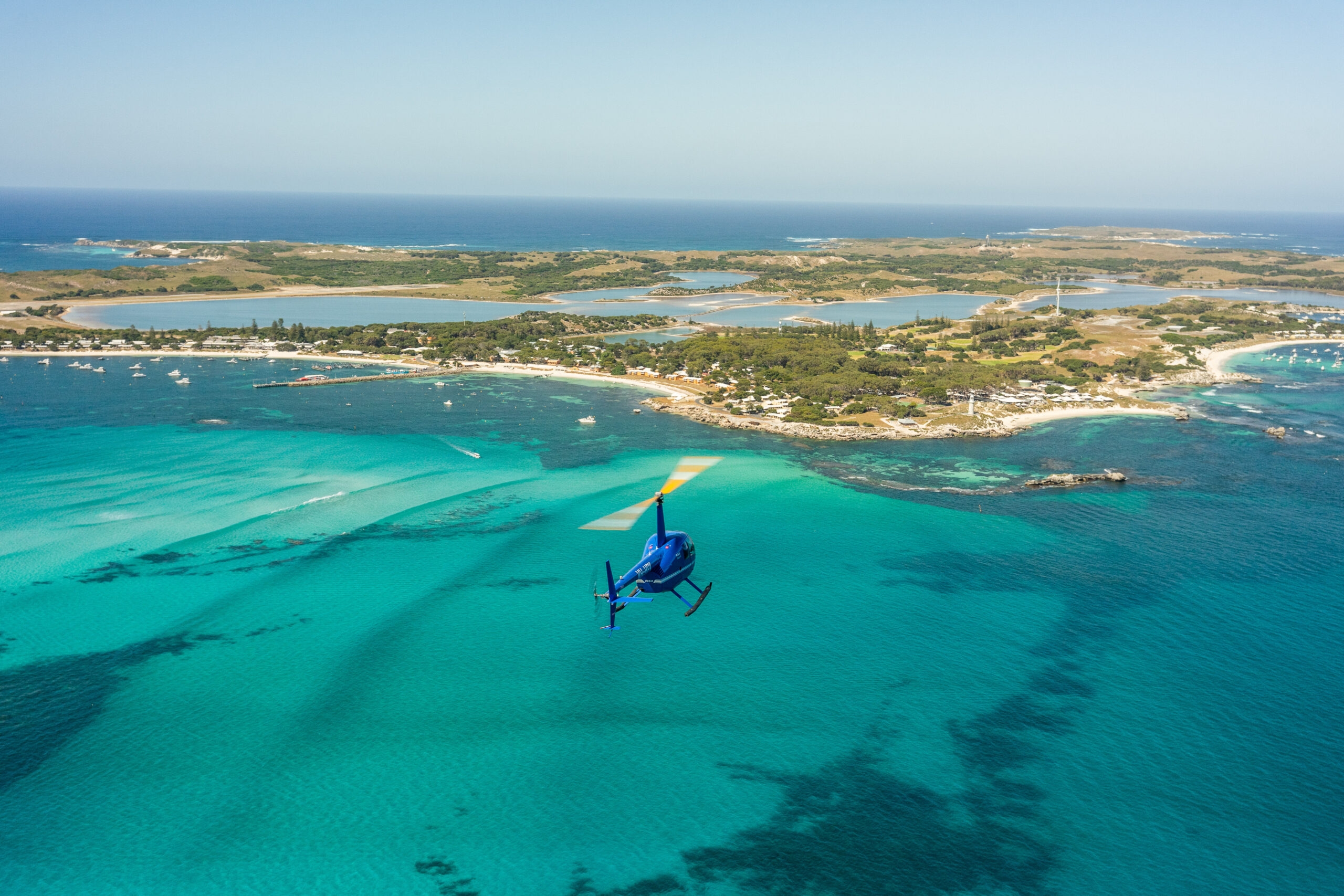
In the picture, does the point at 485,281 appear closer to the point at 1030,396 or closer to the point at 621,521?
the point at 1030,396

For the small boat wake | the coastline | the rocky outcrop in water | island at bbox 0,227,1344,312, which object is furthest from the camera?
island at bbox 0,227,1344,312

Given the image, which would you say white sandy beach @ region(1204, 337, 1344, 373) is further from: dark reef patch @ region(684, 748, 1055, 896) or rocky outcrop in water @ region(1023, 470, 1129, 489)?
dark reef patch @ region(684, 748, 1055, 896)

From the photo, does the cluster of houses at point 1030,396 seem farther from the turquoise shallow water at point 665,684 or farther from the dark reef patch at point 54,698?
the dark reef patch at point 54,698

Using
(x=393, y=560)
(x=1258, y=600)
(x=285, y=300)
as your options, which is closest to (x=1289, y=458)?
(x=1258, y=600)

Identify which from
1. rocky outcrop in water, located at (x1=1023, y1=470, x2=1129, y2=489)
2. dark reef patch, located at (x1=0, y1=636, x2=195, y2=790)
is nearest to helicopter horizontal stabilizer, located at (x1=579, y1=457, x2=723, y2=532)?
dark reef patch, located at (x1=0, y1=636, x2=195, y2=790)

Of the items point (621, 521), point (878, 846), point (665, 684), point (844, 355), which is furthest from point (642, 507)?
point (844, 355)
